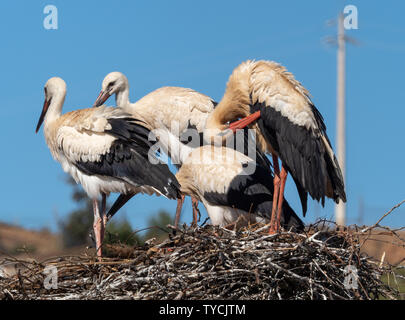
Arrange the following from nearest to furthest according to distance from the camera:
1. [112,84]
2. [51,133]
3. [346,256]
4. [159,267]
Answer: [159,267], [346,256], [51,133], [112,84]

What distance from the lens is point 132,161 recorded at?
7211 millimetres

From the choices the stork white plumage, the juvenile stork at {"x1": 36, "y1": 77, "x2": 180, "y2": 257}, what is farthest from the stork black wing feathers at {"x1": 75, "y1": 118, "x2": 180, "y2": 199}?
the stork white plumage

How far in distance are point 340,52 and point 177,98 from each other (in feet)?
34.2

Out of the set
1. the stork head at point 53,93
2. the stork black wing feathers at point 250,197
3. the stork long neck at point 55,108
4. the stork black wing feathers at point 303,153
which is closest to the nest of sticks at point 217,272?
the stork black wing feathers at point 303,153

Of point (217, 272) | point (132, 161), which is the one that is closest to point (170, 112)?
point (132, 161)

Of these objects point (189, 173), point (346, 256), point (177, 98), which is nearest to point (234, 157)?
point (189, 173)

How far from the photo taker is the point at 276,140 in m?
6.74

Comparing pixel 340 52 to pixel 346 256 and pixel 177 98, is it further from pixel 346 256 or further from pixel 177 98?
pixel 346 256

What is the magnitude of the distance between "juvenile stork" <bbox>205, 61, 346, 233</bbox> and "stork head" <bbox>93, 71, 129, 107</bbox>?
1.84 m

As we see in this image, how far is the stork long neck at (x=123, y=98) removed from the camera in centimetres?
848

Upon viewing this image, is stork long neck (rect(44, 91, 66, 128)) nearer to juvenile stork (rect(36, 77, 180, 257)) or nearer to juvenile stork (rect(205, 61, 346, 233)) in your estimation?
juvenile stork (rect(36, 77, 180, 257))

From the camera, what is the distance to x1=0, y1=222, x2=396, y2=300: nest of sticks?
5.01 m

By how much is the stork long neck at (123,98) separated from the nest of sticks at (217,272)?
10.3ft

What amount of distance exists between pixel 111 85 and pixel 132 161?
5.02 ft
